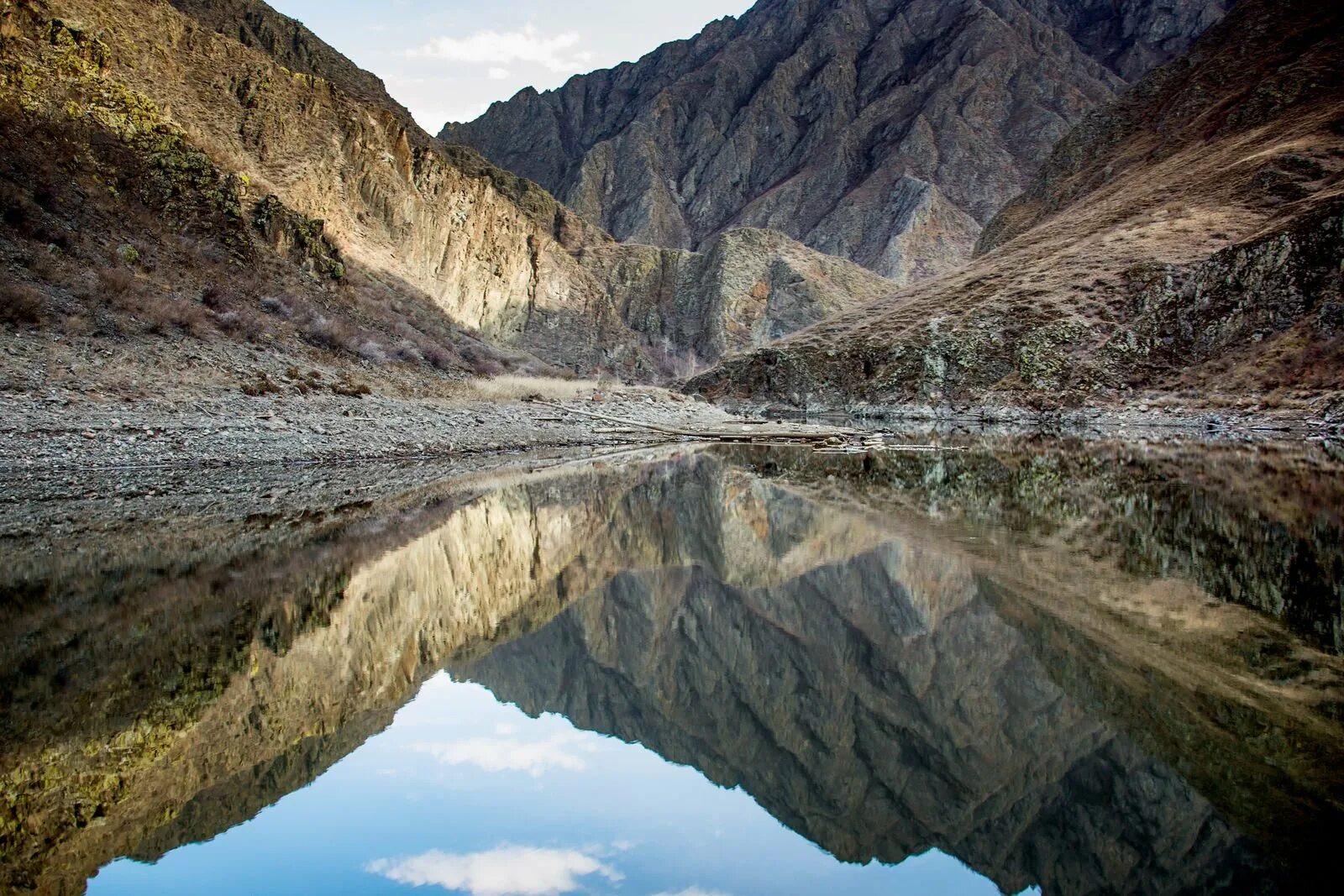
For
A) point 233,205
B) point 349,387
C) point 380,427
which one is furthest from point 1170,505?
point 233,205

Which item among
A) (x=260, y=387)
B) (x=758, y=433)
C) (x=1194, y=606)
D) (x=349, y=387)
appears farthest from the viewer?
(x=758, y=433)

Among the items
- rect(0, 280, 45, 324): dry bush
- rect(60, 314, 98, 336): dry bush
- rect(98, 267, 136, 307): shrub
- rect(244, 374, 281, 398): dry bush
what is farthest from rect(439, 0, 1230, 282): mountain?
rect(0, 280, 45, 324): dry bush

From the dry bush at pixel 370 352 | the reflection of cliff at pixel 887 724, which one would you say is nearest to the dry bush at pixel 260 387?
the dry bush at pixel 370 352

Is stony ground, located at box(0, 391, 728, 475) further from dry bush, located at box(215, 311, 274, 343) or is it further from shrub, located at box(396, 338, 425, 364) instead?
shrub, located at box(396, 338, 425, 364)

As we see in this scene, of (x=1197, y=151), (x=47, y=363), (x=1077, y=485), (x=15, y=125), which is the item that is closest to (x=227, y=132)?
(x=15, y=125)

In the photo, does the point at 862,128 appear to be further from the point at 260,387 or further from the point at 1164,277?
the point at 260,387

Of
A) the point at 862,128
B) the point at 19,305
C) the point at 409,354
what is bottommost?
the point at 409,354

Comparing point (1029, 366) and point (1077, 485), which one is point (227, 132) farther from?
point (1029, 366)
